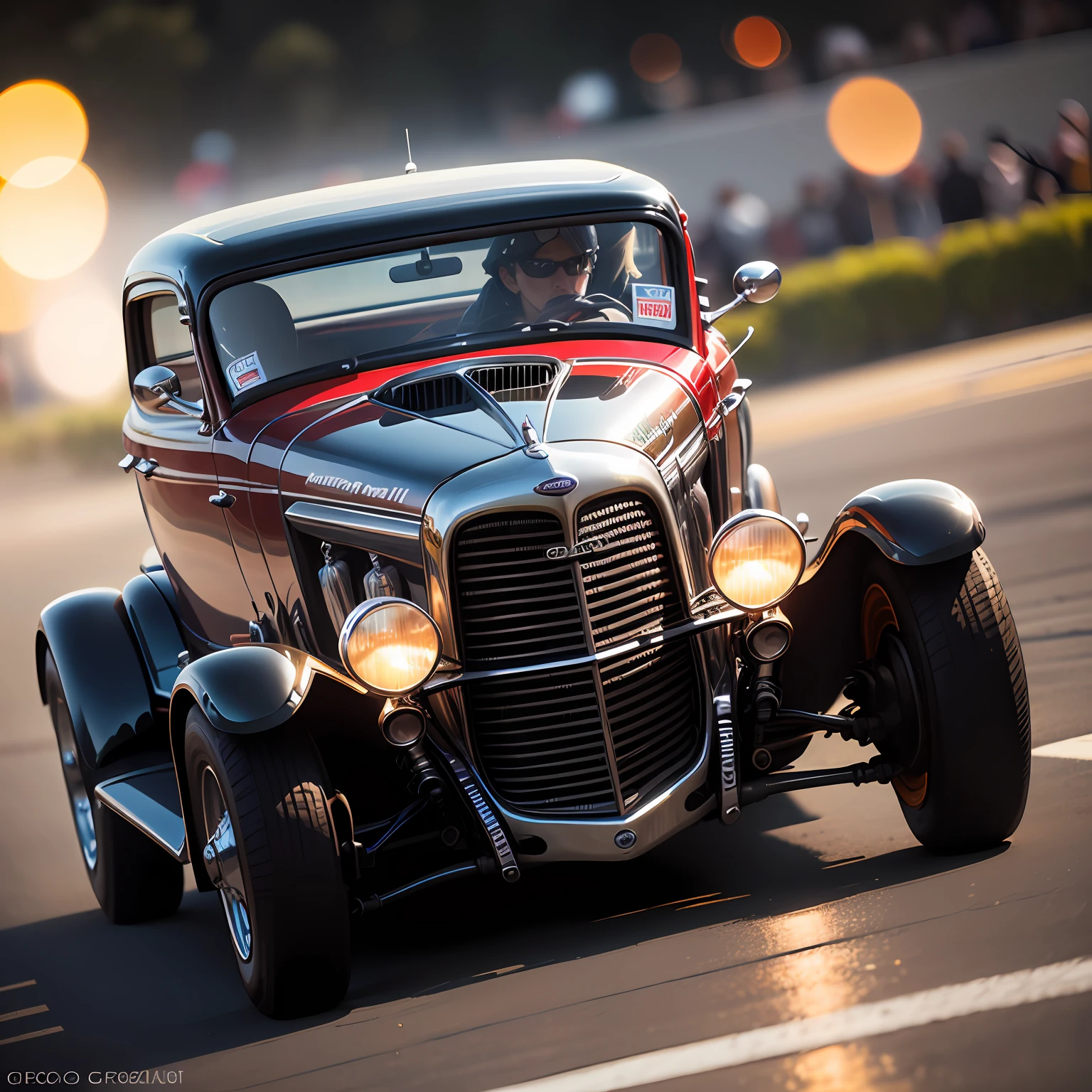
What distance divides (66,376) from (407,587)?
25.5 metres

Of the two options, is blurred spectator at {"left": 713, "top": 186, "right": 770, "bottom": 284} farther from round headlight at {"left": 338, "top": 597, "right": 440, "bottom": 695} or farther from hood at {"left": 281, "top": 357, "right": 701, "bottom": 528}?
round headlight at {"left": 338, "top": 597, "right": 440, "bottom": 695}

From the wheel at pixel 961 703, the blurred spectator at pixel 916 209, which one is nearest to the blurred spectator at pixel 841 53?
the blurred spectator at pixel 916 209

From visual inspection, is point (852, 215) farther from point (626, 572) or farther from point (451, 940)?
point (451, 940)

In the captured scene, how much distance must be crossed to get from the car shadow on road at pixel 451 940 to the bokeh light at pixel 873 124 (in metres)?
22.7

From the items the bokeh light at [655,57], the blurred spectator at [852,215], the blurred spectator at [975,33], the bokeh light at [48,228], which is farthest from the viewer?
the bokeh light at [655,57]

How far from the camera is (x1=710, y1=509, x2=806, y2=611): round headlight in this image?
468cm

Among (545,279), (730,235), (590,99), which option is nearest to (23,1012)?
(545,279)

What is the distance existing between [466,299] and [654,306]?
2.37 feet

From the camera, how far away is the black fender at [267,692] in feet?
14.5

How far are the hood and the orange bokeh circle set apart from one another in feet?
99.8

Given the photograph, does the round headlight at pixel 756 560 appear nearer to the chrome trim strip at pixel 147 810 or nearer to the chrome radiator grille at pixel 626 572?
the chrome radiator grille at pixel 626 572

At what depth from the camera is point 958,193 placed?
19.9 meters

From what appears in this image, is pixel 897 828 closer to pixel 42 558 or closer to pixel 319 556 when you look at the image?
pixel 319 556

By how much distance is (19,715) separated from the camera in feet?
33.6
